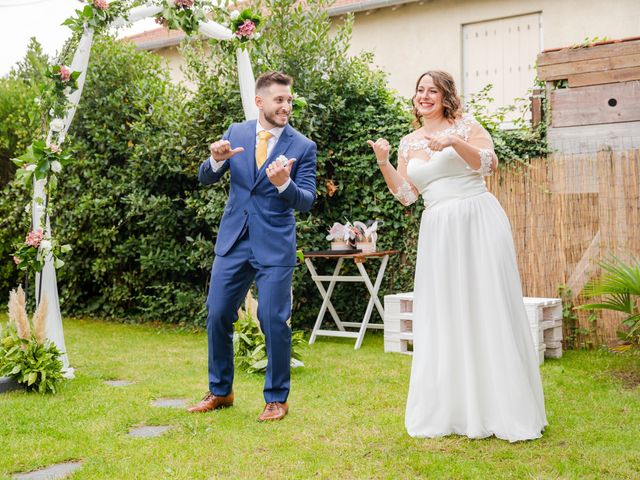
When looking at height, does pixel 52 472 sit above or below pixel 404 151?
below

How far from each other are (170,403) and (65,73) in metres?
2.60

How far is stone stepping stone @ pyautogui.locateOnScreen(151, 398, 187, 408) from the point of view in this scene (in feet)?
15.3

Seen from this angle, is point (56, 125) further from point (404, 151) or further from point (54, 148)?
point (404, 151)

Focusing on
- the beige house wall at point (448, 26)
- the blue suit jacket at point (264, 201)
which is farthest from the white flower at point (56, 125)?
the beige house wall at point (448, 26)

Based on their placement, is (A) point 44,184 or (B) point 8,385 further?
(A) point 44,184

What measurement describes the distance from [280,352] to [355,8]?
330 inches

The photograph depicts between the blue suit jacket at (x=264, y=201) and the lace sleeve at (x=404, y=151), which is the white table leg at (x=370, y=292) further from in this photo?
the lace sleeve at (x=404, y=151)

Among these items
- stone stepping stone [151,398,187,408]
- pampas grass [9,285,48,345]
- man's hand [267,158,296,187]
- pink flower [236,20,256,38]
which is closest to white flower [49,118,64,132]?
pampas grass [9,285,48,345]

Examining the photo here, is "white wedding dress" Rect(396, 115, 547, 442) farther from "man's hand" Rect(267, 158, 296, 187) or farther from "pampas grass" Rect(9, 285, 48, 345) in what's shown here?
"pampas grass" Rect(9, 285, 48, 345)

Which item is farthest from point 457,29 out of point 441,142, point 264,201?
point 441,142

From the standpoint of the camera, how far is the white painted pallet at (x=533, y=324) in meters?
5.93

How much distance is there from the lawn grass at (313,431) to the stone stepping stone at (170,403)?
0.28ft

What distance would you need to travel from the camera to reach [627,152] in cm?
627

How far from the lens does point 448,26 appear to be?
1095 cm
